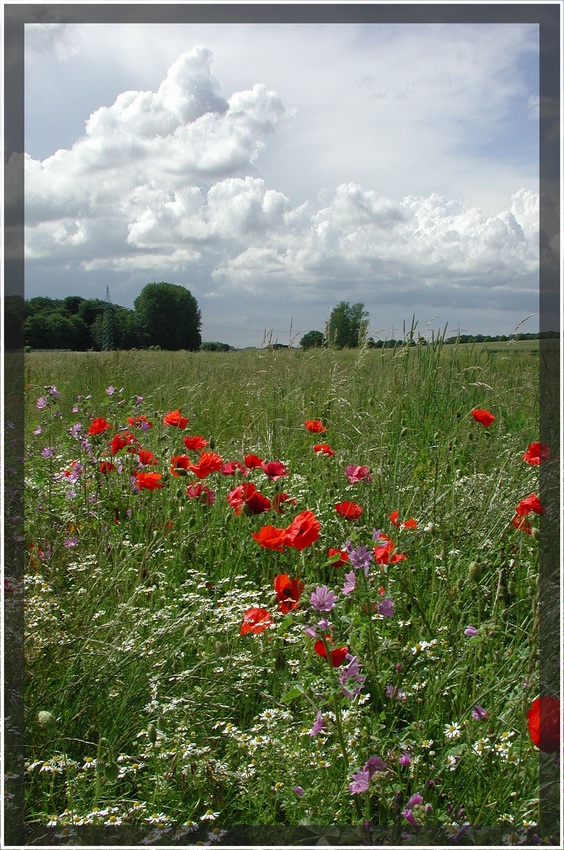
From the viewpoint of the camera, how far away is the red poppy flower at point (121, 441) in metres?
2.72

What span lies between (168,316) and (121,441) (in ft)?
63.9

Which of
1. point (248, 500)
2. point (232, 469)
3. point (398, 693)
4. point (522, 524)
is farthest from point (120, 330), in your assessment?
point (398, 693)

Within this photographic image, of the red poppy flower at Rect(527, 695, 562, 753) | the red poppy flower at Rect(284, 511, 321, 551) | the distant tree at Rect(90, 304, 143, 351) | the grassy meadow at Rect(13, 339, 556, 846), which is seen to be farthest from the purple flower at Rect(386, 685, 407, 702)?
the distant tree at Rect(90, 304, 143, 351)

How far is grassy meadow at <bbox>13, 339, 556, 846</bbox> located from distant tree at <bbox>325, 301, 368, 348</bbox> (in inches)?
76.1

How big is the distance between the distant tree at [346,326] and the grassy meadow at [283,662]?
1.93 meters

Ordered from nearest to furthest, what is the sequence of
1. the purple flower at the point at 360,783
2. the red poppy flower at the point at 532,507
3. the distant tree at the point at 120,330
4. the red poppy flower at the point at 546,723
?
the red poppy flower at the point at 546,723 < the purple flower at the point at 360,783 < the red poppy flower at the point at 532,507 < the distant tree at the point at 120,330

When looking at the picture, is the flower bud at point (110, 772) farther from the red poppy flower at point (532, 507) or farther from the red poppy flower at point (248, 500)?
the red poppy flower at point (532, 507)

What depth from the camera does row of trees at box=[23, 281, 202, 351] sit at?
8.52 meters

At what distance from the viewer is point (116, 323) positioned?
13688 mm

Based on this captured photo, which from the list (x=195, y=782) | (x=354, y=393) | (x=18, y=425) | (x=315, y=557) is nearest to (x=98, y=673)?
(x=195, y=782)

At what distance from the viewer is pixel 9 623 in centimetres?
172

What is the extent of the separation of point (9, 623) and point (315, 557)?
1.00m

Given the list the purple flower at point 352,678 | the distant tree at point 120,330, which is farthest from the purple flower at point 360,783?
the distant tree at point 120,330

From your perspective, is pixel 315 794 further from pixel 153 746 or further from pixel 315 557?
pixel 315 557
